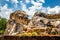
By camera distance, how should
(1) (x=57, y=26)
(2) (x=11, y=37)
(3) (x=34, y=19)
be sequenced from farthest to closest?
(3) (x=34, y=19) → (1) (x=57, y=26) → (2) (x=11, y=37)

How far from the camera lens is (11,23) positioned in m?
12.1

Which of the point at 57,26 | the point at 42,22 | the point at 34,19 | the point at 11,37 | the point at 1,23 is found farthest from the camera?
the point at 1,23

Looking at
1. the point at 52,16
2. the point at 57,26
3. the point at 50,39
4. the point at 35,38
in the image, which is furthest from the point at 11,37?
the point at 52,16

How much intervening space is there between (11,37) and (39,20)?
518cm

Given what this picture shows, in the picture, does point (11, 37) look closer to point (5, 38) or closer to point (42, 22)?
point (5, 38)

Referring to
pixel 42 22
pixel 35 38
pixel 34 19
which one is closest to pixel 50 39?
pixel 35 38

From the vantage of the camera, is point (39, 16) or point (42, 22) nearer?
point (42, 22)

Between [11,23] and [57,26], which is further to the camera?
[11,23]

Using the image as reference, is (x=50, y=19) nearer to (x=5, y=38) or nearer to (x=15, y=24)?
(x=15, y=24)

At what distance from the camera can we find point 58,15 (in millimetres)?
11484

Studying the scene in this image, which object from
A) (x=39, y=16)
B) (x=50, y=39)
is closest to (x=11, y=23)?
(x=39, y=16)

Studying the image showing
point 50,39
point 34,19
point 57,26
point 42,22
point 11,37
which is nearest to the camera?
point 50,39

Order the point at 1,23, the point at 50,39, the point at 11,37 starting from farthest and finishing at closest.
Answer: the point at 1,23 < the point at 11,37 < the point at 50,39

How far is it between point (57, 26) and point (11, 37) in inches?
162
